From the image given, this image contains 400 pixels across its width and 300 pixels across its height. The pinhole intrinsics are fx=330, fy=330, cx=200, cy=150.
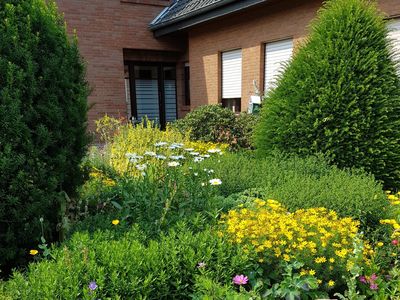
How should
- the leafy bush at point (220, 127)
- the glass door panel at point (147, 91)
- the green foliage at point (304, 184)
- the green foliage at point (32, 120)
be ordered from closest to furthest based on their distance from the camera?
the green foliage at point (32, 120)
the green foliage at point (304, 184)
the leafy bush at point (220, 127)
the glass door panel at point (147, 91)

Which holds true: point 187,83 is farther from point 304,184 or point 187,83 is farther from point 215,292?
point 215,292

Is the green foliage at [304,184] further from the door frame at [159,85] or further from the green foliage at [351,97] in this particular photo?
the door frame at [159,85]

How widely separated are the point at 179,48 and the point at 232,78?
304cm

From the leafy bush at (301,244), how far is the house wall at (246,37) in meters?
5.21

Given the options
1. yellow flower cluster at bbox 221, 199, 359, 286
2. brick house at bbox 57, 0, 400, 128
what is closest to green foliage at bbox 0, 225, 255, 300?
yellow flower cluster at bbox 221, 199, 359, 286

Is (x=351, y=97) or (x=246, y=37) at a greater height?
(x=246, y=37)

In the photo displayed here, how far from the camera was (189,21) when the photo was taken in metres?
9.45

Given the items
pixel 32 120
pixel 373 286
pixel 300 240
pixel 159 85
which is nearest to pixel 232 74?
pixel 159 85

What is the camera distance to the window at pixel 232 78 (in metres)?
9.14

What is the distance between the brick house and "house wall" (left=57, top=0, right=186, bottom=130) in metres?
0.03

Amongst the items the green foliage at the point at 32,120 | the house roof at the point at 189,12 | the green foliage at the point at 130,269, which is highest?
the house roof at the point at 189,12

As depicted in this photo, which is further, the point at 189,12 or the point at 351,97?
the point at 189,12

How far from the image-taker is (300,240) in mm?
2152

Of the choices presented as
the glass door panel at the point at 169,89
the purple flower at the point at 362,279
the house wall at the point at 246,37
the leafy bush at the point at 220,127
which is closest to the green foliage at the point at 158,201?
the purple flower at the point at 362,279
